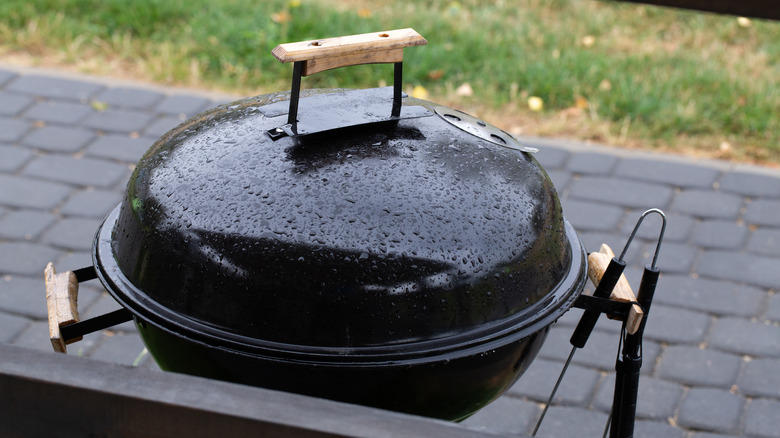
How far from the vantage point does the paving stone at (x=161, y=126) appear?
4406mm

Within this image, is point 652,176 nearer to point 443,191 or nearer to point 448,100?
point 448,100

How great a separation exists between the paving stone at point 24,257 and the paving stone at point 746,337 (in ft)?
9.11

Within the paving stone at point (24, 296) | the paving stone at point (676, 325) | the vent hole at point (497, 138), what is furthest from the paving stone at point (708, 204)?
the paving stone at point (24, 296)

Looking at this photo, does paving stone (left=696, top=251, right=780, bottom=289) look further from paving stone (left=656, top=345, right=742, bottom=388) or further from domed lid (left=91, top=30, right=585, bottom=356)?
domed lid (left=91, top=30, right=585, bottom=356)

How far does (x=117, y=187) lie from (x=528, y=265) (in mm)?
2894

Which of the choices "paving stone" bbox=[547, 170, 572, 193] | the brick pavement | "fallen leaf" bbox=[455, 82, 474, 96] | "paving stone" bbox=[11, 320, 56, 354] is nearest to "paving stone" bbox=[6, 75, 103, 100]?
the brick pavement

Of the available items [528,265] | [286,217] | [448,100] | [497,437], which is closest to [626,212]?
[448,100]

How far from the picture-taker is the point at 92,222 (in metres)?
3.76

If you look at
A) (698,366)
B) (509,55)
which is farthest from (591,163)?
(698,366)

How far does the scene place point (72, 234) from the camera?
3.67 meters

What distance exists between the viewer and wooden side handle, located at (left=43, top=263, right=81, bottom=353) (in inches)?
65.1

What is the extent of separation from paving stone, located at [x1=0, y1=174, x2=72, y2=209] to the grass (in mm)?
1241

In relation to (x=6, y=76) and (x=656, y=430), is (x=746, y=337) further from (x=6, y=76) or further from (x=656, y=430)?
(x=6, y=76)

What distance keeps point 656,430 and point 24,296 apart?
250 centimetres
